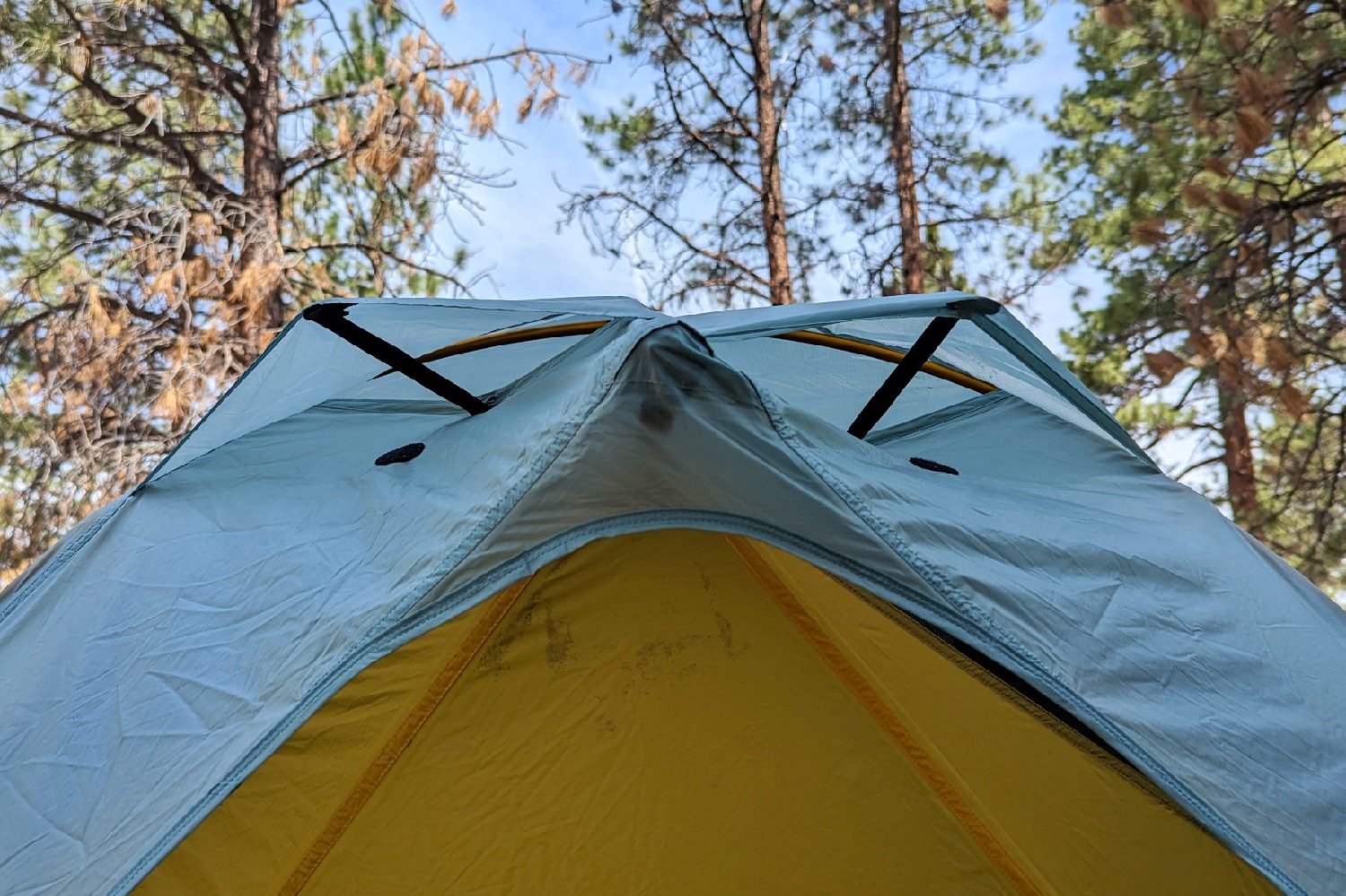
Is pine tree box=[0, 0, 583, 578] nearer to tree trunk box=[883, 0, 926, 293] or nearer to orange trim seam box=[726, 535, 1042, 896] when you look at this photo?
tree trunk box=[883, 0, 926, 293]

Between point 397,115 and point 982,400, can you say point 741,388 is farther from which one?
point 397,115

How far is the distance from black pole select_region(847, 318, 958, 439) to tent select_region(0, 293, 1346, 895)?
1 centimetres

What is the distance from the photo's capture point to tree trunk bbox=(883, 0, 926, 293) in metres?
6.87

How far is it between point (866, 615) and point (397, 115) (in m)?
5.20

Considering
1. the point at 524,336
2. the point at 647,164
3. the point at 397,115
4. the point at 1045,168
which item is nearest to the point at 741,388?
the point at 524,336

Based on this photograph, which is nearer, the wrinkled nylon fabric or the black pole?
the black pole

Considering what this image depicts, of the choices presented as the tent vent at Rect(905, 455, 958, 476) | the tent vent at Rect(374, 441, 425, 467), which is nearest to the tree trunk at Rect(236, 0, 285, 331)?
the tent vent at Rect(374, 441, 425, 467)

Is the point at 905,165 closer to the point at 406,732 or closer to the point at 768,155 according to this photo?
the point at 768,155

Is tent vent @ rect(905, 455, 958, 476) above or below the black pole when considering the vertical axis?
below

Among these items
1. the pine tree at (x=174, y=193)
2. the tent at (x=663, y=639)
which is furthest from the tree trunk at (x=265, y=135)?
the tent at (x=663, y=639)

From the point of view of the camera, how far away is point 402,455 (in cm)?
154

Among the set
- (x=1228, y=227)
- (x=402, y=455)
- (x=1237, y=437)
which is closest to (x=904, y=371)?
(x=402, y=455)

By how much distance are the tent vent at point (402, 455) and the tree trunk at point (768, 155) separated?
228 inches

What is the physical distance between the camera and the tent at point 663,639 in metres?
1.13
